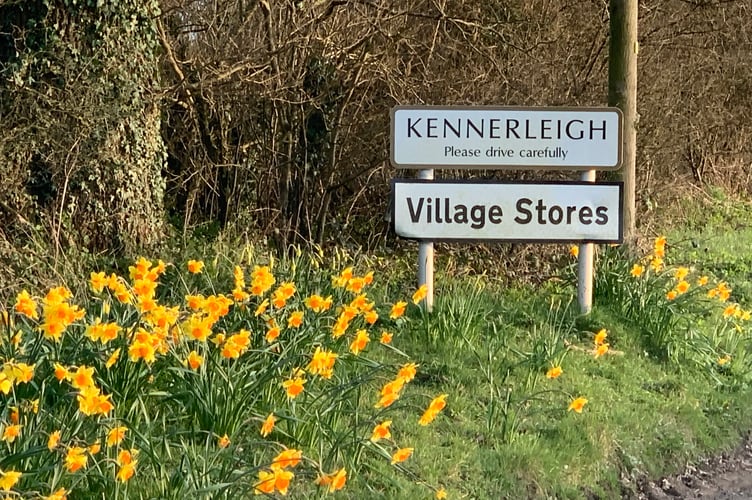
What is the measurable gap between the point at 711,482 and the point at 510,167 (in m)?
2.25

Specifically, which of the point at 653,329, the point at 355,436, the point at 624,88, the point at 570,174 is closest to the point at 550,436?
the point at 355,436

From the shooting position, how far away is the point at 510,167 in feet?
17.9

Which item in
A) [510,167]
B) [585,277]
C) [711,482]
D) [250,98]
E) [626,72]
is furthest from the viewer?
[250,98]

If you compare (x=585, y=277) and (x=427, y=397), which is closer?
(x=427, y=397)

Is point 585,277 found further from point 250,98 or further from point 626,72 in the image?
point 250,98

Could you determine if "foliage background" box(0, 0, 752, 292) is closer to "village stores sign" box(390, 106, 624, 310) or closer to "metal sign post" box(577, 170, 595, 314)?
"metal sign post" box(577, 170, 595, 314)

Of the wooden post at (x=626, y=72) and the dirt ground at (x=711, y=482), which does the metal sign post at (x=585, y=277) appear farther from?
the dirt ground at (x=711, y=482)

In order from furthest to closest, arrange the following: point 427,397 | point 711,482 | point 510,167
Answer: point 510,167, point 427,397, point 711,482

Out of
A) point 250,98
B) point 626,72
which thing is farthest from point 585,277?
point 250,98

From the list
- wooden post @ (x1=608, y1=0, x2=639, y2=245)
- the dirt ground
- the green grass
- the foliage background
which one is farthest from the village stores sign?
the foliage background

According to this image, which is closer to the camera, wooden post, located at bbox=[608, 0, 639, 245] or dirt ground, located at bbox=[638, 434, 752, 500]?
dirt ground, located at bbox=[638, 434, 752, 500]

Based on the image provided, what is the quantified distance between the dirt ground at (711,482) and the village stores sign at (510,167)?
5.21 feet

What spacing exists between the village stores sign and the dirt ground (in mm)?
1587

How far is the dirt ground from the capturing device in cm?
393
